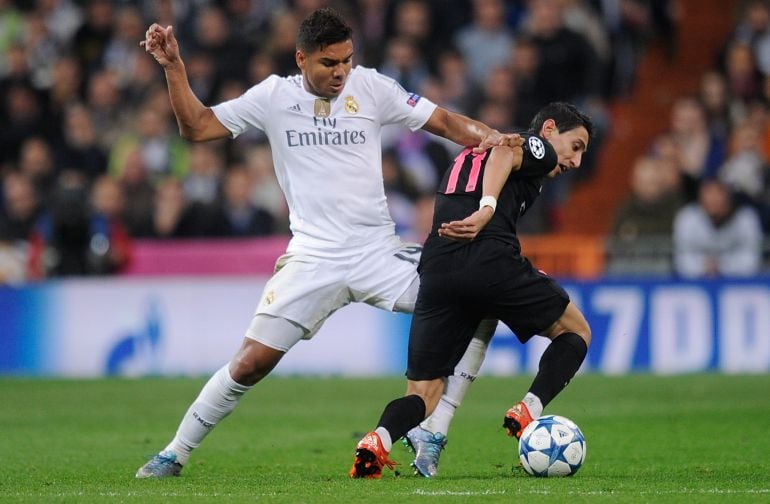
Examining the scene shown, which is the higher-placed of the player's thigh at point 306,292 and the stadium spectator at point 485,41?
the stadium spectator at point 485,41

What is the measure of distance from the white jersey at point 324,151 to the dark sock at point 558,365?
3.66ft

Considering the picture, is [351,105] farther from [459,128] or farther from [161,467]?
[161,467]

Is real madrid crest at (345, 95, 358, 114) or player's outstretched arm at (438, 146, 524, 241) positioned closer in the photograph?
player's outstretched arm at (438, 146, 524, 241)

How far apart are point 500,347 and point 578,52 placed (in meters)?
4.26

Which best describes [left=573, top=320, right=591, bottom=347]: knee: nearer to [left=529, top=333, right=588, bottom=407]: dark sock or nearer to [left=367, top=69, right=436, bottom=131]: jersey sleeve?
[left=529, top=333, right=588, bottom=407]: dark sock

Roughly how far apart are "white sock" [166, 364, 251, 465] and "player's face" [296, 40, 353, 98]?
1537mm

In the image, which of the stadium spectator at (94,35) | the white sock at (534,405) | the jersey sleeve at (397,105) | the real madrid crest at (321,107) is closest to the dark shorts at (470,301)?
the white sock at (534,405)

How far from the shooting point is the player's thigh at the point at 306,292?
7.58m

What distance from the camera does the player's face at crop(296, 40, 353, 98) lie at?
7.55m

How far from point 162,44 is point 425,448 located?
97.1 inches

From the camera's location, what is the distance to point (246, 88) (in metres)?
18.0

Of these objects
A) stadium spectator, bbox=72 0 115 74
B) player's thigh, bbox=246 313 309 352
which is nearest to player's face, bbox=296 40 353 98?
player's thigh, bbox=246 313 309 352

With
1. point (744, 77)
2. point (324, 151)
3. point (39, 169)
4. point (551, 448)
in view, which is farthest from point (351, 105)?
point (39, 169)

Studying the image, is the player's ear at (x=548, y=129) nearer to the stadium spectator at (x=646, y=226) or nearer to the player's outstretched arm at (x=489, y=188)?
the player's outstretched arm at (x=489, y=188)
